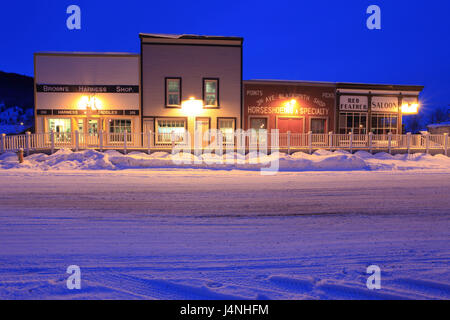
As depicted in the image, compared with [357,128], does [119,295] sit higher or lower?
lower

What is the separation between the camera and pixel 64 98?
69.6ft

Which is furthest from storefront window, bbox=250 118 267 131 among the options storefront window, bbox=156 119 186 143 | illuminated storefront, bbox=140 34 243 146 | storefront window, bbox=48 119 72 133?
storefront window, bbox=48 119 72 133

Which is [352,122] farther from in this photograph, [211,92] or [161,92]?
[161,92]

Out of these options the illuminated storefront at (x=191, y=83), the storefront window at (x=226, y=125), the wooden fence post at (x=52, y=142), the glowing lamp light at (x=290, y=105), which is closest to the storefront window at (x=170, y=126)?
the illuminated storefront at (x=191, y=83)

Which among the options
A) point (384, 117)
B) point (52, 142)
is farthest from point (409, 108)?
point (52, 142)

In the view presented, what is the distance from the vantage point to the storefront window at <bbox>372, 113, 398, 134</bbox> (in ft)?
84.5

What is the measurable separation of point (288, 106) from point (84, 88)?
1492 cm

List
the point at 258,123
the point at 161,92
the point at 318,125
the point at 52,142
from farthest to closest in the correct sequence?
Answer: the point at 318,125 → the point at 258,123 → the point at 161,92 → the point at 52,142

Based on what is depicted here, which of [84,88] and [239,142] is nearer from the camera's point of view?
[239,142]

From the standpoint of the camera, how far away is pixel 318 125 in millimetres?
24594
